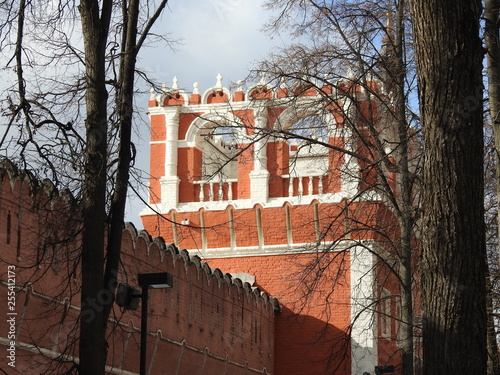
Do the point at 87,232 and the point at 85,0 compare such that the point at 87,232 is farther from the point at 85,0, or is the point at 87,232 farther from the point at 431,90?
the point at 431,90

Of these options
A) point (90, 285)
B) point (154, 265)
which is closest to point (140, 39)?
point (90, 285)

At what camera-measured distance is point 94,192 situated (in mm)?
9141

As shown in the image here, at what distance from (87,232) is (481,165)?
3.56m

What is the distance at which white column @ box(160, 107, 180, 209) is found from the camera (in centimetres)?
2828

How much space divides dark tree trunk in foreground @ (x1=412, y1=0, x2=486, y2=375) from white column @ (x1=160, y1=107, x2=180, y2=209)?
21202 mm

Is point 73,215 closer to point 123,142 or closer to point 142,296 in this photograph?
point 123,142

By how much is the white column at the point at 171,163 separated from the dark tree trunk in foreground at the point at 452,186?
69.6 ft

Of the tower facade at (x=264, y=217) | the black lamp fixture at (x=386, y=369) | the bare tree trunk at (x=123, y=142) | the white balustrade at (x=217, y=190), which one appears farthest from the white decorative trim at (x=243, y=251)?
the bare tree trunk at (x=123, y=142)

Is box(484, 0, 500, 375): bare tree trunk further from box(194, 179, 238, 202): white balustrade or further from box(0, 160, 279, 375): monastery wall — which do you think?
box(194, 179, 238, 202): white balustrade

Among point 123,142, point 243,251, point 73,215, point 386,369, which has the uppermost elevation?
point 123,142

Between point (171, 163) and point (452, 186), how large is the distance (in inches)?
855

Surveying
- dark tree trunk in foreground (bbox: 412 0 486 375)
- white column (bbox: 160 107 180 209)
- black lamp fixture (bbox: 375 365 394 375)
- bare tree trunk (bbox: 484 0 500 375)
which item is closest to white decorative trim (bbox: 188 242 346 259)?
white column (bbox: 160 107 180 209)

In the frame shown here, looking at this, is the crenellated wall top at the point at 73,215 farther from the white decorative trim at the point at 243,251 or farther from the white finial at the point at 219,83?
the white finial at the point at 219,83

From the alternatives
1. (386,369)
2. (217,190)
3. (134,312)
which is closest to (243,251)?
(217,190)
